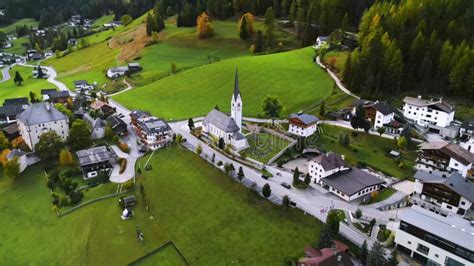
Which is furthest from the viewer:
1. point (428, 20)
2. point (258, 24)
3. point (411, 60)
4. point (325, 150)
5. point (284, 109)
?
point (258, 24)

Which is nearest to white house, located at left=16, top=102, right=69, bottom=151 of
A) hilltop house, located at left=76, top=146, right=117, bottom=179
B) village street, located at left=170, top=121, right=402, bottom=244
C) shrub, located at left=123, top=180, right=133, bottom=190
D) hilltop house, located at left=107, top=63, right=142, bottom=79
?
hilltop house, located at left=76, top=146, right=117, bottom=179

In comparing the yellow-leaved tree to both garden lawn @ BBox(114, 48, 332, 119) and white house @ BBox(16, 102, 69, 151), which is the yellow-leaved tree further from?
garden lawn @ BBox(114, 48, 332, 119)

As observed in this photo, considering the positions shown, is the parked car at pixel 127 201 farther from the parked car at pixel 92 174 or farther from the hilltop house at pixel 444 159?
the hilltop house at pixel 444 159

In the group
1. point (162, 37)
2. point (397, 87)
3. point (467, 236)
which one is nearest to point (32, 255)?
point (467, 236)

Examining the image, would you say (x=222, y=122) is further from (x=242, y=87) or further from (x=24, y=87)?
(x=24, y=87)

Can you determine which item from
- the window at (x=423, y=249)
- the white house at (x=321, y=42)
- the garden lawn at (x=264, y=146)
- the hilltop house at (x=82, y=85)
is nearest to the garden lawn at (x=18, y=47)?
the hilltop house at (x=82, y=85)

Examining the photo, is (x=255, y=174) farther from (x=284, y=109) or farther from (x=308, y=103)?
(x=308, y=103)

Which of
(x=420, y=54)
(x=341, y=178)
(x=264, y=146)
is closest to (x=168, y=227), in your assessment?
(x=264, y=146)
